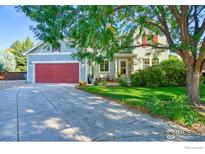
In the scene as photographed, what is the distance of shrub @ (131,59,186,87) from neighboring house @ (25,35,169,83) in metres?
3.53

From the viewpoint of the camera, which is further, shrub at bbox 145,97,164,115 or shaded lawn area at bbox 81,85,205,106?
shaded lawn area at bbox 81,85,205,106

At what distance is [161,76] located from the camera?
14266 millimetres

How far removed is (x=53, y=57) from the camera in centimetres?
1895

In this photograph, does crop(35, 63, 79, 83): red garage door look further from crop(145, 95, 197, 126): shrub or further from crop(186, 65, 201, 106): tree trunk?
crop(145, 95, 197, 126): shrub

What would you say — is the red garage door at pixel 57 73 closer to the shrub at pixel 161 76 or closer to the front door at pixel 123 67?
the front door at pixel 123 67

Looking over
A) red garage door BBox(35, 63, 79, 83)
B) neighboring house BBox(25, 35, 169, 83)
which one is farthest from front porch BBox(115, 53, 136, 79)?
red garage door BBox(35, 63, 79, 83)

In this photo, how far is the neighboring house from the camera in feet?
60.6

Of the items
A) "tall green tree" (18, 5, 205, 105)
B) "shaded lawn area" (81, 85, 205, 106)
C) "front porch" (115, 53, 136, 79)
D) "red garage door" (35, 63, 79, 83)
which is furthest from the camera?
"front porch" (115, 53, 136, 79)

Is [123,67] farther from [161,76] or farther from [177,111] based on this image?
[177,111]

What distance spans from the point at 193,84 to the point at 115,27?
145 inches

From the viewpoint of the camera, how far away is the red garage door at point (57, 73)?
61.1ft

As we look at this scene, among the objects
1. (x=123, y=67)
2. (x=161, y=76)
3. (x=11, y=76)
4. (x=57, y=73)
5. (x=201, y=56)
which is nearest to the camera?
(x=201, y=56)

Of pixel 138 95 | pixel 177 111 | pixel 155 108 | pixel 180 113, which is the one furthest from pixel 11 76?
pixel 180 113
